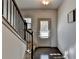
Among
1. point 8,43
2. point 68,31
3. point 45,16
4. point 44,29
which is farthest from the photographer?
point 45,16

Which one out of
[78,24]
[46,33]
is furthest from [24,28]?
[46,33]

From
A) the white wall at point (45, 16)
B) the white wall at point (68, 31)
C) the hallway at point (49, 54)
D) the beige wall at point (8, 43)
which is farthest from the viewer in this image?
the white wall at point (45, 16)

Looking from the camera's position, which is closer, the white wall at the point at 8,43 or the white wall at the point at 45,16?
the white wall at the point at 8,43

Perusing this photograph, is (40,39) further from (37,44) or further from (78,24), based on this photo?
(78,24)

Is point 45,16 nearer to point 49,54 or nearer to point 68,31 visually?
point 49,54

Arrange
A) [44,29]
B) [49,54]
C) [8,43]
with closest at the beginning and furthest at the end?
1. [8,43]
2. [49,54]
3. [44,29]

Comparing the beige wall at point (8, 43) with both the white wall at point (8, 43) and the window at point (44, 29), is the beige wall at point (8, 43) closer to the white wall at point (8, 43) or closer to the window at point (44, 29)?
the white wall at point (8, 43)

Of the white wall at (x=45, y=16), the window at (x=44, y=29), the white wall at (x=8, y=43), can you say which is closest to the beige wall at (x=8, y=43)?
the white wall at (x=8, y=43)

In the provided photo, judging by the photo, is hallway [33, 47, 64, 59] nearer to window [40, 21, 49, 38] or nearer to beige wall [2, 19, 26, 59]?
window [40, 21, 49, 38]

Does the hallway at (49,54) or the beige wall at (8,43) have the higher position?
the beige wall at (8,43)

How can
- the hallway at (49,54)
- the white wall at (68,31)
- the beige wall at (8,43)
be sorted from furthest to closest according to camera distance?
the hallway at (49,54), the white wall at (68,31), the beige wall at (8,43)

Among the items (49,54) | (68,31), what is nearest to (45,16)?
(49,54)

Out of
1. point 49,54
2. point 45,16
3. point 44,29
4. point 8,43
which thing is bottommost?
point 49,54

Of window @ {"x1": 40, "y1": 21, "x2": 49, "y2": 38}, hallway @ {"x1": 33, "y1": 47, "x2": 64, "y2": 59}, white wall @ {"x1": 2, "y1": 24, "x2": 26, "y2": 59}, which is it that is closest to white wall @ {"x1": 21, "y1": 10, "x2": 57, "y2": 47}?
window @ {"x1": 40, "y1": 21, "x2": 49, "y2": 38}
